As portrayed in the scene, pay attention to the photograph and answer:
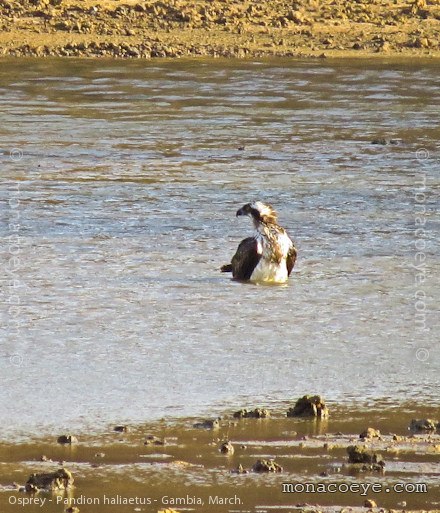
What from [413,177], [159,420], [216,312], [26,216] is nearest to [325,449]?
[159,420]

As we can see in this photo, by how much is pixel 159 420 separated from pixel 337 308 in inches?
98.1

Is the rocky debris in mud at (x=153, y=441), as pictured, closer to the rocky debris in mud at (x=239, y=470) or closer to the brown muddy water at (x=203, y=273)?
the brown muddy water at (x=203, y=273)

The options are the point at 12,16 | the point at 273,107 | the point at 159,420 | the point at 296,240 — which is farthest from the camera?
the point at 12,16

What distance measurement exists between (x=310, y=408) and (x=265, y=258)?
315cm

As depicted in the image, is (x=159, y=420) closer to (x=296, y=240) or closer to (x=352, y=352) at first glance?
(x=352, y=352)

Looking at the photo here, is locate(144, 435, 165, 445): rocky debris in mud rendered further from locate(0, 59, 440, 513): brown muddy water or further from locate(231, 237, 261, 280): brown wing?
locate(231, 237, 261, 280): brown wing

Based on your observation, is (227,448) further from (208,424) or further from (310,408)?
(310,408)

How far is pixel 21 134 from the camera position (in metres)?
16.6

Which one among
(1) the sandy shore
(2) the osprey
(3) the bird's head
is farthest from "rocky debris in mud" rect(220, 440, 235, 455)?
(1) the sandy shore

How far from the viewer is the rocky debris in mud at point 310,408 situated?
7176 mm

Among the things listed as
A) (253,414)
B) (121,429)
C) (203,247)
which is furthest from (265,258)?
(121,429)

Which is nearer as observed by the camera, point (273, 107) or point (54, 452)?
point (54, 452)

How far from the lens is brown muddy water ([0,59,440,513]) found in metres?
7.21

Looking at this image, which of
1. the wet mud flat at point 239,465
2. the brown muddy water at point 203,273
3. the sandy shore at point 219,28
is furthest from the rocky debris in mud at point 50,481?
the sandy shore at point 219,28
